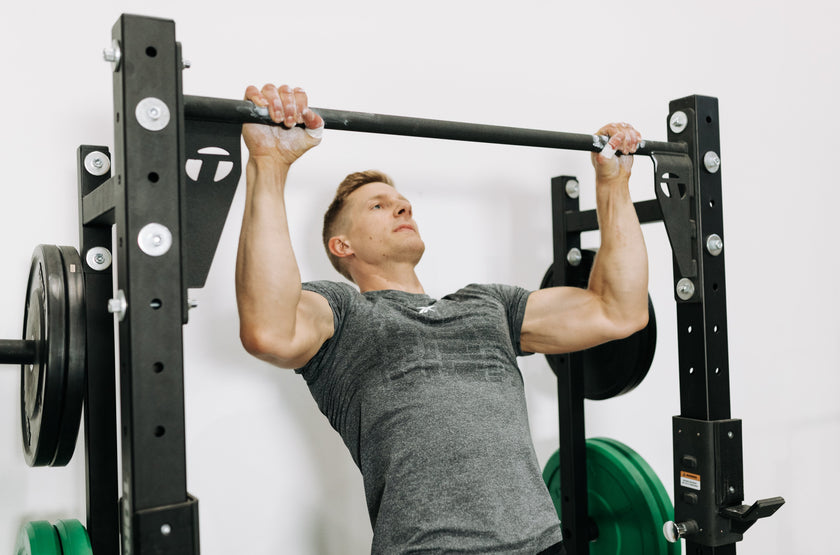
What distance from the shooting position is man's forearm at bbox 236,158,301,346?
4.89ft

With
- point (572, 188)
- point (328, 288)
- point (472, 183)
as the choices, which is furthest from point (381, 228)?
point (572, 188)

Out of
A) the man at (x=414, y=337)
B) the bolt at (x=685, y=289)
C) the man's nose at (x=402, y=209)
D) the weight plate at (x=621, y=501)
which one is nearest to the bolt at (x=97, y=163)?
the man at (x=414, y=337)

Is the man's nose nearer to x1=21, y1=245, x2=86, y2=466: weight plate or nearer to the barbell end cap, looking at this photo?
x1=21, y1=245, x2=86, y2=466: weight plate

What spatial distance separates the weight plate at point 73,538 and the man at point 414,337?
48cm

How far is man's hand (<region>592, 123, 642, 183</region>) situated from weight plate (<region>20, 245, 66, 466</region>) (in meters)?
1.25

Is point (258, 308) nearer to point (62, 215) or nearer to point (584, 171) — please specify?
point (62, 215)

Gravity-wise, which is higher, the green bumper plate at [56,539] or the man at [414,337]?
the man at [414,337]

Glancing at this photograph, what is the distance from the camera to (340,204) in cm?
211

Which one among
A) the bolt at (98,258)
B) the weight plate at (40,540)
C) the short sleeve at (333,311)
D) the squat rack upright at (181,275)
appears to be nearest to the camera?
the squat rack upright at (181,275)

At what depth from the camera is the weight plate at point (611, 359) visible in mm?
2162

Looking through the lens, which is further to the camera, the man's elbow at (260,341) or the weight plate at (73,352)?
the man's elbow at (260,341)

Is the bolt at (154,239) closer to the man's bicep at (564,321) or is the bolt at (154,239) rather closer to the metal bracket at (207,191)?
the metal bracket at (207,191)

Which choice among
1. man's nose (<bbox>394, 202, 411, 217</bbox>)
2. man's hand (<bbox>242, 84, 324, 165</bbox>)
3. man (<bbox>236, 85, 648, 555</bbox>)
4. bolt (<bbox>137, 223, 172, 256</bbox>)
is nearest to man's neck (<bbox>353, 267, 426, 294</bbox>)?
man (<bbox>236, 85, 648, 555</bbox>)

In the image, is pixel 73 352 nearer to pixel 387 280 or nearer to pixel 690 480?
pixel 387 280
